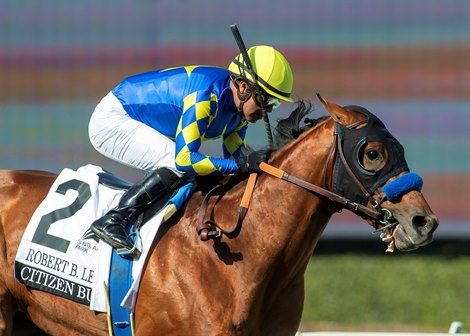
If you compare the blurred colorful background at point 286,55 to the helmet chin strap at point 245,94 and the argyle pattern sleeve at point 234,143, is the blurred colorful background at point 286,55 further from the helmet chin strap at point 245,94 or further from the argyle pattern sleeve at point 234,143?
the helmet chin strap at point 245,94

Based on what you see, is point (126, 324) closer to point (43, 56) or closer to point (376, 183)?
point (376, 183)

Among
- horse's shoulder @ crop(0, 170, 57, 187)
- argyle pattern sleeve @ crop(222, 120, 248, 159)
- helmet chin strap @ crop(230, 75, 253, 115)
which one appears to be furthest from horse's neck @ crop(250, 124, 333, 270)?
horse's shoulder @ crop(0, 170, 57, 187)

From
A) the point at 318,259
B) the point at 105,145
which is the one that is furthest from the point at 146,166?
the point at 318,259

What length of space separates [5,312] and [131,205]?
901 millimetres

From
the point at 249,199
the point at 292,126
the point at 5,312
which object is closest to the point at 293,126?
the point at 292,126

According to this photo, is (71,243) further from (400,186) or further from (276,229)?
(400,186)

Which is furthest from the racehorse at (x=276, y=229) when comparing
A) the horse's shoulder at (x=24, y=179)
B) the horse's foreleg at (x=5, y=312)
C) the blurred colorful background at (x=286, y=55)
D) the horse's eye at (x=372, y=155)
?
the blurred colorful background at (x=286, y=55)

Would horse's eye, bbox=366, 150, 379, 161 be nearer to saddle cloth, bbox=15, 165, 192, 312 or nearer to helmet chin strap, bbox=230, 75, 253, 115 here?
helmet chin strap, bbox=230, 75, 253, 115

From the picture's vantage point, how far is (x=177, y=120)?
187 inches

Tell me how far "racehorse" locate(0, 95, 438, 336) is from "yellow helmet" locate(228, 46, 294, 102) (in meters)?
0.14

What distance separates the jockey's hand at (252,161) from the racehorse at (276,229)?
0.04 m

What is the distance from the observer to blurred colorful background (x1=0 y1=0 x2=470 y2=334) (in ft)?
28.8

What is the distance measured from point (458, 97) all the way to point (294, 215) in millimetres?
4875

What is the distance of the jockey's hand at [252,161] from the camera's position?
4.45m
